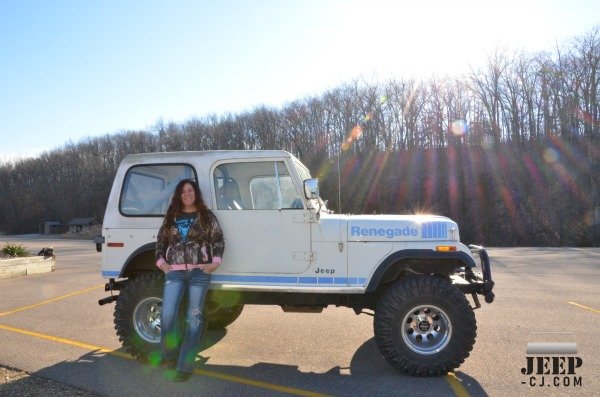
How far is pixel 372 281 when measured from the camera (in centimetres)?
483

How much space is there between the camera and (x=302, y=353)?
5629 mm

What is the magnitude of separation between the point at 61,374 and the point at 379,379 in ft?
10.8

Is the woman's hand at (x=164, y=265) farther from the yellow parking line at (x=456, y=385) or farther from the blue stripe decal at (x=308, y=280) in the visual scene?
the yellow parking line at (x=456, y=385)

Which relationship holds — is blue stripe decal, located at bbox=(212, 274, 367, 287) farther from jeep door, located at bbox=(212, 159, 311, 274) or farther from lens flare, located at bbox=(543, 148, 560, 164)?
lens flare, located at bbox=(543, 148, 560, 164)

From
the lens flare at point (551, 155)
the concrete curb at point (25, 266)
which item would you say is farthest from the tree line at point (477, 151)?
the concrete curb at point (25, 266)

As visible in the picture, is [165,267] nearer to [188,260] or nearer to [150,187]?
[188,260]

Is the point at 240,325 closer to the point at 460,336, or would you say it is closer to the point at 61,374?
the point at 61,374

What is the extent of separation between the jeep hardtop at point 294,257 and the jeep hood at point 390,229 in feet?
0.03

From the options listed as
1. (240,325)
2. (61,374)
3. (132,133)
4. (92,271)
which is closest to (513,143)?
(92,271)

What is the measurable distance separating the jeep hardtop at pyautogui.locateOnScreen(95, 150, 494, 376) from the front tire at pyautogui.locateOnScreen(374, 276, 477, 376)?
0.03 feet

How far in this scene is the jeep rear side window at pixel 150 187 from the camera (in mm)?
5340

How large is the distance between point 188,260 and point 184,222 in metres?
0.38

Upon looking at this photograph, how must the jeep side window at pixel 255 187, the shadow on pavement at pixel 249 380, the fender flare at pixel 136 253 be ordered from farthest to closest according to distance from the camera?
the fender flare at pixel 136 253 < the jeep side window at pixel 255 187 < the shadow on pavement at pixel 249 380

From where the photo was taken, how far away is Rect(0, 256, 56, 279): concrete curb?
39.5ft
